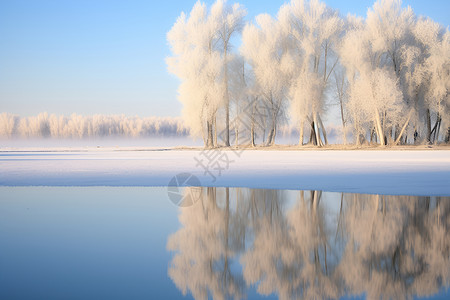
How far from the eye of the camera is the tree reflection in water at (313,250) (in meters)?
3.34

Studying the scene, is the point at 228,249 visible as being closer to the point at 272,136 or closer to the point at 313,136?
the point at 272,136

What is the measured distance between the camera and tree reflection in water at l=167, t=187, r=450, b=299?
334 cm

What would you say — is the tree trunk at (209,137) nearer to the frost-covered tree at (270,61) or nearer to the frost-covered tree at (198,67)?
the frost-covered tree at (198,67)

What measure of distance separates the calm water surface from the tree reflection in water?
0.01m

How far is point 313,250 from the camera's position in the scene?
418 centimetres

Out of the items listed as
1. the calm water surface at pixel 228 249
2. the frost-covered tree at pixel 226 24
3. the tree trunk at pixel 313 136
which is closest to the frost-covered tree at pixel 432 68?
the tree trunk at pixel 313 136

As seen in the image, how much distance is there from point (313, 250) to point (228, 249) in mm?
889

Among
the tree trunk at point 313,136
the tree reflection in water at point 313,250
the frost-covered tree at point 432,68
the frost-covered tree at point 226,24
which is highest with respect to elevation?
the frost-covered tree at point 226,24

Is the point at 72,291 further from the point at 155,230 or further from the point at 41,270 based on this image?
the point at 155,230

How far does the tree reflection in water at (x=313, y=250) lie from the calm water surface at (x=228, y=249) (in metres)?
0.01

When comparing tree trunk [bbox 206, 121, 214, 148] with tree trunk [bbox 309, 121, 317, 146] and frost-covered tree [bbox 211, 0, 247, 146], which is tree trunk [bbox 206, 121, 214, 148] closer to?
frost-covered tree [bbox 211, 0, 247, 146]

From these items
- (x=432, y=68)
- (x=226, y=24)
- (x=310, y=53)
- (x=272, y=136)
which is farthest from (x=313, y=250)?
(x=226, y=24)

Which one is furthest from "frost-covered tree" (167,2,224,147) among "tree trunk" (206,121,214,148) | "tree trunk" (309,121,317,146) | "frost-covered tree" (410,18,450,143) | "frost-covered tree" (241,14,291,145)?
"frost-covered tree" (410,18,450,143)

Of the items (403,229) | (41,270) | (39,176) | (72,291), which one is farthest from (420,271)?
(39,176)
